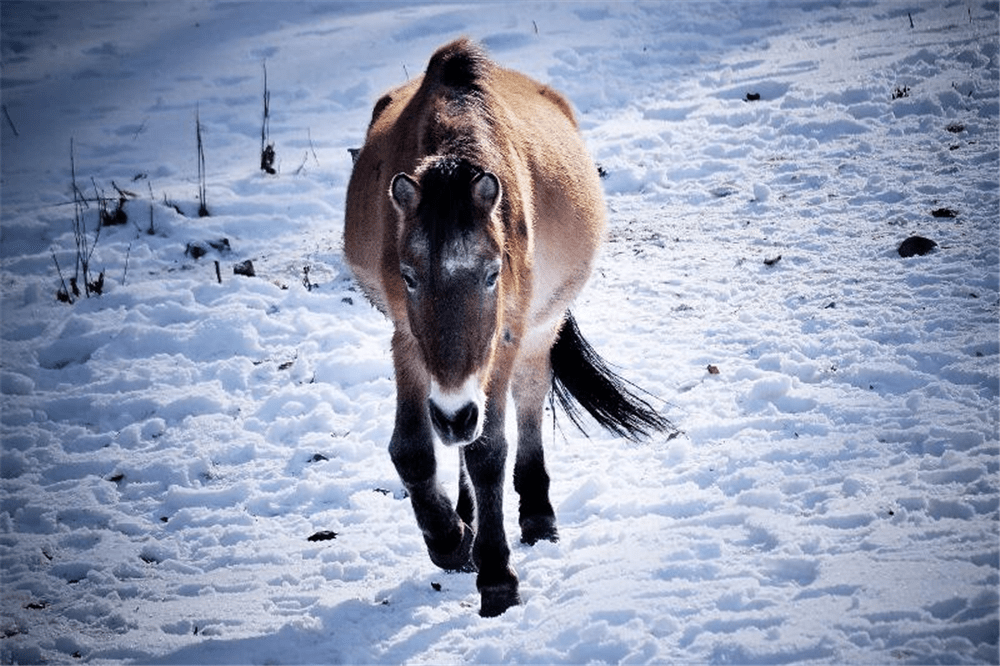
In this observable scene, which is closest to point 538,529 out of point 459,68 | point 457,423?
point 457,423

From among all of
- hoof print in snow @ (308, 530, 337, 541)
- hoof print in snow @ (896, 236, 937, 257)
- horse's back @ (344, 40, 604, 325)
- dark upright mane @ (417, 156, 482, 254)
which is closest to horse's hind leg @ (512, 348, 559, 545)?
horse's back @ (344, 40, 604, 325)

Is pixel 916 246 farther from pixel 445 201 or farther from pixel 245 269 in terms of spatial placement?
pixel 245 269

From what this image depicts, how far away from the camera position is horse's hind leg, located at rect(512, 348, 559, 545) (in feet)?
14.5

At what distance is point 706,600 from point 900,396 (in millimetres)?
1973

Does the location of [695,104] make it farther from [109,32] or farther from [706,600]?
[109,32]

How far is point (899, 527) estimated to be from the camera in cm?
359

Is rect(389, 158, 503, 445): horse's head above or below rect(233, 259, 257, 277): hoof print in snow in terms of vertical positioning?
above

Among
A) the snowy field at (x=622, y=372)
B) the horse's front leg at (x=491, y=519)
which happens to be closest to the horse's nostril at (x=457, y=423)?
the horse's front leg at (x=491, y=519)

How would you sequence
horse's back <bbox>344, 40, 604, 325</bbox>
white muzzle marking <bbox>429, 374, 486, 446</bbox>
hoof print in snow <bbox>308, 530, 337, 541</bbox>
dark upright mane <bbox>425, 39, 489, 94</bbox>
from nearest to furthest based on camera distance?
white muzzle marking <bbox>429, 374, 486, 446</bbox> < horse's back <bbox>344, 40, 604, 325</bbox> < dark upright mane <bbox>425, 39, 489, 94</bbox> < hoof print in snow <bbox>308, 530, 337, 541</bbox>

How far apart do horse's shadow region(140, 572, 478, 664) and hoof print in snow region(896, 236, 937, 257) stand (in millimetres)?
4049

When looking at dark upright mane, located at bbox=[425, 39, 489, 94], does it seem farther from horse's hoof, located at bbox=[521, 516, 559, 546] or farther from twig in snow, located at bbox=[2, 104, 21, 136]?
twig in snow, located at bbox=[2, 104, 21, 136]

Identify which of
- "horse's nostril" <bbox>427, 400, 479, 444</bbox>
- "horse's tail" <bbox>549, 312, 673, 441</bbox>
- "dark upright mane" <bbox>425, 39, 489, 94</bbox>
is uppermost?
"dark upright mane" <bbox>425, 39, 489, 94</bbox>

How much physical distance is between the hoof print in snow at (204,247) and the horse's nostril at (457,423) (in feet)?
16.9

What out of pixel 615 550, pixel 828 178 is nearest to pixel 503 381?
pixel 615 550
